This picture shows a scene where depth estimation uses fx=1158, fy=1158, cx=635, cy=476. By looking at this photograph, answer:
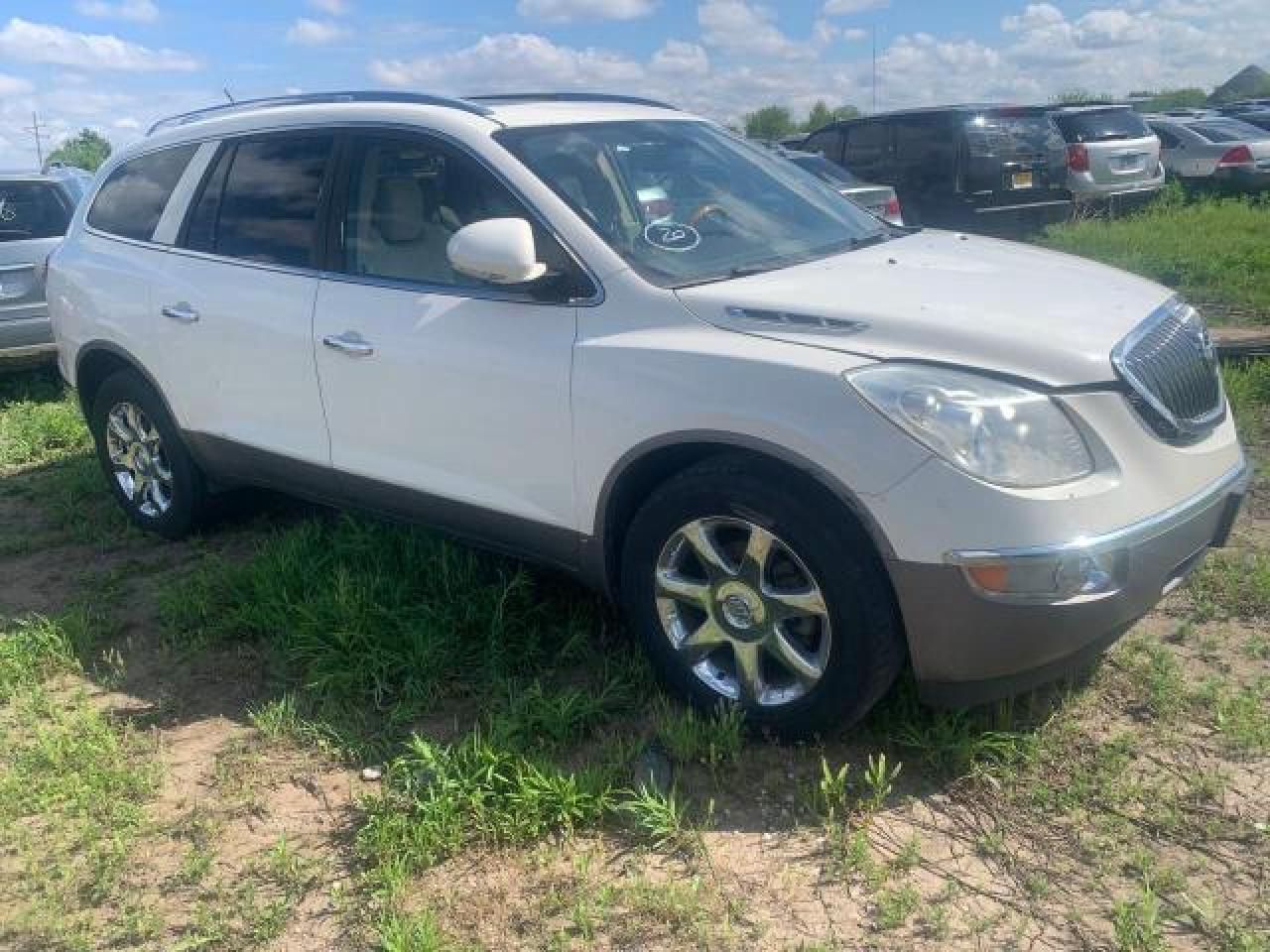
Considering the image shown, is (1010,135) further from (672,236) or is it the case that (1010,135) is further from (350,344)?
(350,344)

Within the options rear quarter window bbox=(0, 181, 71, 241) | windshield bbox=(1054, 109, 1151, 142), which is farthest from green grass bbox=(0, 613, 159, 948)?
windshield bbox=(1054, 109, 1151, 142)

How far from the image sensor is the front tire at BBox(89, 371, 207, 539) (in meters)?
5.04

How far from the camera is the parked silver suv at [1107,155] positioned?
543 inches

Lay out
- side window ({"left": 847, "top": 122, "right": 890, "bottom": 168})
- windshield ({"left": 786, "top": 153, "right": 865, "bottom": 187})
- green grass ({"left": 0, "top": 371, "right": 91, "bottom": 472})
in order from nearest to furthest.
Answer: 1. green grass ({"left": 0, "top": 371, "right": 91, "bottom": 472})
2. windshield ({"left": 786, "top": 153, "right": 865, "bottom": 187})
3. side window ({"left": 847, "top": 122, "right": 890, "bottom": 168})

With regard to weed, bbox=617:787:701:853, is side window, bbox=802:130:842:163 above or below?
above

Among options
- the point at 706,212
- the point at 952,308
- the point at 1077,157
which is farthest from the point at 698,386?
the point at 1077,157

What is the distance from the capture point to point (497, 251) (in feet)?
10.8

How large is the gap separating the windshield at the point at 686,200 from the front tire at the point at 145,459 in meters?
2.26

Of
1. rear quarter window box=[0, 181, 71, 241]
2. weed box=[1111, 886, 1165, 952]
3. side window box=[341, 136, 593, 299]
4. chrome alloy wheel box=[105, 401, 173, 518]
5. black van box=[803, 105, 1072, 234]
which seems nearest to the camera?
weed box=[1111, 886, 1165, 952]

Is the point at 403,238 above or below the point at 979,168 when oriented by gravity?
below

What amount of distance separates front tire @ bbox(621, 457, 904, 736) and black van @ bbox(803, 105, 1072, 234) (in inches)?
387

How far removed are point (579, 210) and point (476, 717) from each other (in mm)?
1581

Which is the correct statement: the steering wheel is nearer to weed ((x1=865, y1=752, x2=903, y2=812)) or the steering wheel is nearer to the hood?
the hood

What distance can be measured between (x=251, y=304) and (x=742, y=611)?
231 cm
